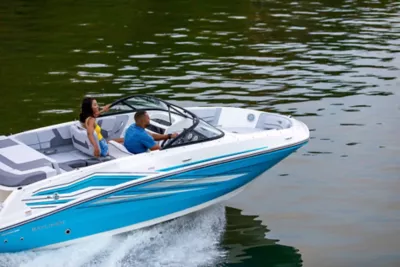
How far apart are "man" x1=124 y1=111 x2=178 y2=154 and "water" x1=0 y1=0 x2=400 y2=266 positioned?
1209mm

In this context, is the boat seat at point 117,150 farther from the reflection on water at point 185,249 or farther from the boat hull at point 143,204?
the reflection on water at point 185,249

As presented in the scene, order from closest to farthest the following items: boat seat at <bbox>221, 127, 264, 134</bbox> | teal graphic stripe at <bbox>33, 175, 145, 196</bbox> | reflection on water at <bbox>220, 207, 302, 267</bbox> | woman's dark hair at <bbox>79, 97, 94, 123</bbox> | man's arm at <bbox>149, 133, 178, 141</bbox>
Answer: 1. teal graphic stripe at <bbox>33, 175, 145, 196</bbox>
2. reflection on water at <bbox>220, 207, 302, 267</bbox>
3. man's arm at <bbox>149, 133, 178, 141</bbox>
4. woman's dark hair at <bbox>79, 97, 94, 123</bbox>
5. boat seat at <bbox>221, 127, 264, 134</bbox>

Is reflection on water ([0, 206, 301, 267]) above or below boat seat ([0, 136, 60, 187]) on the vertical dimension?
below

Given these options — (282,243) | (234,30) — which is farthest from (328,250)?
(234,30)

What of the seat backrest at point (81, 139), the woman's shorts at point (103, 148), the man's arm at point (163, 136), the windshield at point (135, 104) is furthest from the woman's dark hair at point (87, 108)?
the man's arm at point (163, 136)

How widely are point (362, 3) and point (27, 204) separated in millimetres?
23334

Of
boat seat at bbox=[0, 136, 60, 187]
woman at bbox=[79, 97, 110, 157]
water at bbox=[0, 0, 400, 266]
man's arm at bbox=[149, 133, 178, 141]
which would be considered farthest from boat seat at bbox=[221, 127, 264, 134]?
boat seat at bbox=[0, 136, 60, 187]

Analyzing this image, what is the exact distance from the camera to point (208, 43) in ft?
81.4

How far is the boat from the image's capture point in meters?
11.0

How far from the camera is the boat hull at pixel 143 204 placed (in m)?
11.0

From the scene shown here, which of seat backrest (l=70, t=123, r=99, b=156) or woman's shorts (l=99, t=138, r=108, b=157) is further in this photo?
seat backrest (l=70, t=123, r=99, b=156)

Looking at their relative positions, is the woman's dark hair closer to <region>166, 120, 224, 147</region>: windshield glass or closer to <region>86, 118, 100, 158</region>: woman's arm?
<region>86, 118, 100, 158</region>: woman's arm

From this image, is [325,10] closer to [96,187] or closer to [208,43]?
[208,43]

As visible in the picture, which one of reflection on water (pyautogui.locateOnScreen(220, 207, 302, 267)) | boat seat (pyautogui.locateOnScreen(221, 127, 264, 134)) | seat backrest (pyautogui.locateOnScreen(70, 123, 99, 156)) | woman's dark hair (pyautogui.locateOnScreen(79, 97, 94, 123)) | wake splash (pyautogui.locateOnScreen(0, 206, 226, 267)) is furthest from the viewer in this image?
boat seat (pyautogui.locateOnScreen(221, 127, 264, 134))
